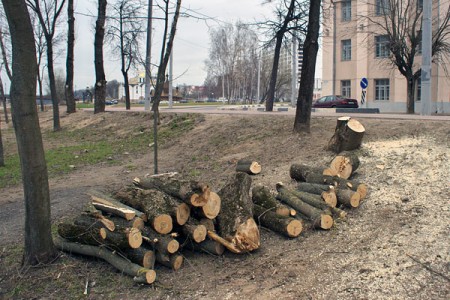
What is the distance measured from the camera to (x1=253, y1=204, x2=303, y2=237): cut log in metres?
5.79

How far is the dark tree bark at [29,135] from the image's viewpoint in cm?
494

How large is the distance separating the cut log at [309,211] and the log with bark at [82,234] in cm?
254

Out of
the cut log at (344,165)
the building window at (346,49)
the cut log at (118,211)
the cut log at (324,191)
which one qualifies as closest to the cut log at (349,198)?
the cut log at (324,191)

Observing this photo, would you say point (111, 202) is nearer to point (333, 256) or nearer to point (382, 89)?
point (333, 256)

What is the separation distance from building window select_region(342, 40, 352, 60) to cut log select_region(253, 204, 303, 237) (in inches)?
1602

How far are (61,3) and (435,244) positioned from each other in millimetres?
24325

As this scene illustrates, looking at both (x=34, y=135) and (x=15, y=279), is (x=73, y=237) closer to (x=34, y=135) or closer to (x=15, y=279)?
(x=15, y=279)

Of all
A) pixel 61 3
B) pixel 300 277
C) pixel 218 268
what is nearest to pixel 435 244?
pixel 300 277

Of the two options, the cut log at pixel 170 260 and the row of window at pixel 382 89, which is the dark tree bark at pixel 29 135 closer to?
the cut log at pixel 170 260

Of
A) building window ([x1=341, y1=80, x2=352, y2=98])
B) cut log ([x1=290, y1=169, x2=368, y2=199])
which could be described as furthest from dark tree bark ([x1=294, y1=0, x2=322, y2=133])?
building window ([x1=341, y1=80, x2=352, y2=98])

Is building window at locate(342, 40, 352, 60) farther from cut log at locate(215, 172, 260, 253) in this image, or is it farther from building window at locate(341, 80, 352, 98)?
cut log at locate(215, 172, 260, 253)

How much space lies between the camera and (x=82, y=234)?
5.30 metres

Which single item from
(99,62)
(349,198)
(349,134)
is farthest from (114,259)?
(99,62)

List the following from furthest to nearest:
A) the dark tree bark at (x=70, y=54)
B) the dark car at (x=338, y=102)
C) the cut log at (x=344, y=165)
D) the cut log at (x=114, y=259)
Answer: the dark car at (x=338, y=102) < the dark tree bark at (x=70, y=54) < the cut log at (x=344, y=165) < the cut log at (x=114, y=259)
